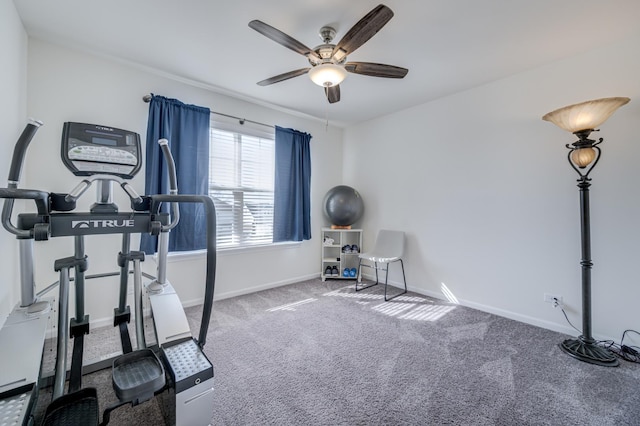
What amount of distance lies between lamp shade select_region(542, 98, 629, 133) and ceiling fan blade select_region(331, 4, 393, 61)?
166 cm

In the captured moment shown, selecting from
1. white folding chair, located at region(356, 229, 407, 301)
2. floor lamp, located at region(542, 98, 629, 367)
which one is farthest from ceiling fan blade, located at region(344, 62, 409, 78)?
white folding chair, located at region(356, 229, 407, 301)

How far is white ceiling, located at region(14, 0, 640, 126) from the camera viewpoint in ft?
6.23

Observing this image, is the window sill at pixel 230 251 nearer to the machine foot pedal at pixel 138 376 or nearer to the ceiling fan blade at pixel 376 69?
the machine foot pedal at pixel 138 376

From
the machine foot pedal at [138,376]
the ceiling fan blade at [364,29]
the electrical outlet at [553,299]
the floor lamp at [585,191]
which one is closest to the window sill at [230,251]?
Answer: the machine foot pedal at [138,376]

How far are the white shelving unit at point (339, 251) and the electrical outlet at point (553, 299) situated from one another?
2254 millimetres

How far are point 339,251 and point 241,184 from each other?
6.26 feet

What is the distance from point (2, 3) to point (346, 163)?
3.89 m

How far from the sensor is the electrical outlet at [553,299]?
2576 mm

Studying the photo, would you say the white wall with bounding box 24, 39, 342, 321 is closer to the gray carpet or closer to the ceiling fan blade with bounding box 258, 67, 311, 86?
the gray carpet

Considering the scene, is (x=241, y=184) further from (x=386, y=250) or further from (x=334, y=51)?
(x=386, y=250)

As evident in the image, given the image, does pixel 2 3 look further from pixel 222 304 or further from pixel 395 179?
pixel 395 179

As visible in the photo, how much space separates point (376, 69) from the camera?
2172 millimetres

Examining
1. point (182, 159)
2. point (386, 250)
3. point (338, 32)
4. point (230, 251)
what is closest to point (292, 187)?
point (230, 251)

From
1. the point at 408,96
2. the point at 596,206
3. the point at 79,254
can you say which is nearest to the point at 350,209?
the point at 408,96
